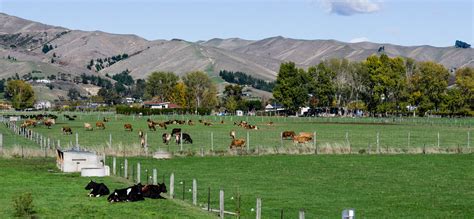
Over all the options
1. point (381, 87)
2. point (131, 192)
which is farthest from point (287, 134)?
point (381, 87)

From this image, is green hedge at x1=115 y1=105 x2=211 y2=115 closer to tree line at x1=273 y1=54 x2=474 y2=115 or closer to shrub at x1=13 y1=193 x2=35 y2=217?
tree line at x1=273 y1=54 x2=474 y2=115

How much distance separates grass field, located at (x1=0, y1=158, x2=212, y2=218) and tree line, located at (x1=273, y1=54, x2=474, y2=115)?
9742 centimetres

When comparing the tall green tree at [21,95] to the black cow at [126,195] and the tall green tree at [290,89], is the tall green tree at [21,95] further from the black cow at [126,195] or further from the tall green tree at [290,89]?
the black cow at [126,195]

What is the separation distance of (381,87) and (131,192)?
107m

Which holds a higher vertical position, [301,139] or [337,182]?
[301,139]

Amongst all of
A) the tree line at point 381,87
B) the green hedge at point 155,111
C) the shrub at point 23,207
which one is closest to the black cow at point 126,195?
the shrub at point 23,207

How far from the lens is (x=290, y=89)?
138875 mm

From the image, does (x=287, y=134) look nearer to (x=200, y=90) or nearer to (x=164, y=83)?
(x=200, y=90)

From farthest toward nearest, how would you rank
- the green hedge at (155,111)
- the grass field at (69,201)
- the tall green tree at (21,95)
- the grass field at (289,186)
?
the tall green tree at (21,95), the green hedge at (155,111), the grass field at (289,186), the grass field at (69,201)

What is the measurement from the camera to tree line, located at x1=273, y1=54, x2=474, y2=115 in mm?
127500

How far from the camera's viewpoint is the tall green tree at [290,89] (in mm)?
139000

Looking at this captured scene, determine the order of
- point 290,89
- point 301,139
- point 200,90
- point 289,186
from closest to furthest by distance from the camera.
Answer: point 289,186, point 301,139, point 290,89, point 200,90

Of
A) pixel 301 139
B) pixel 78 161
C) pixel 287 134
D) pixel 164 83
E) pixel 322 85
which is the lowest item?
pixel 78 161

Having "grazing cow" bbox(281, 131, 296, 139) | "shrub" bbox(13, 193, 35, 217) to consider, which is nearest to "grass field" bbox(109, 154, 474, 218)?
"shrub" bbox(13, 193, 35, 217)
